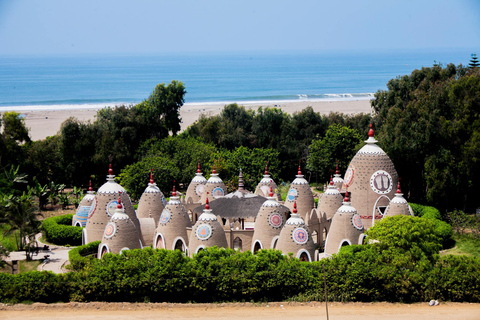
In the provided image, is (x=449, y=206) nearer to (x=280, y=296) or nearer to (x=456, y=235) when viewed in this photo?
(x=456, y=235)

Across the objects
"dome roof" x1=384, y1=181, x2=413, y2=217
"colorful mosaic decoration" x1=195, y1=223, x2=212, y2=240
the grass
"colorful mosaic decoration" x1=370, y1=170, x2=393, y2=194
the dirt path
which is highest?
"colorful mosaic decoration" x1=370, y1=170, x2=393, y2=194

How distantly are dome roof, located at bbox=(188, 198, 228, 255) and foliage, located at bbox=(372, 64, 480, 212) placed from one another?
20253mm

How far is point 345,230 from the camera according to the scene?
37.7 metres

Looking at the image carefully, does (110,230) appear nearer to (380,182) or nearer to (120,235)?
(120,235)

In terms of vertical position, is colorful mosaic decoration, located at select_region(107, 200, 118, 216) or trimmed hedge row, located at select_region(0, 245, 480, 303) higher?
colorful mosaic decoration, located at select_region(107, 200, 118, 216)

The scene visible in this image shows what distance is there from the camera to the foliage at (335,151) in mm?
60844

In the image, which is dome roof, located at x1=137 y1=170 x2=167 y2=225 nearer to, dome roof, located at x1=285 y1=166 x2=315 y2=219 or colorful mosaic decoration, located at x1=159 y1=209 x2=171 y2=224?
colorful mosaic decoration, located at x1=159 y1=209 x2=171 y2=224

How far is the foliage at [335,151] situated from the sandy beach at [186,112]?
1992 inches

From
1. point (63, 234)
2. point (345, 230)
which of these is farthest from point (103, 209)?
point (345, 230)

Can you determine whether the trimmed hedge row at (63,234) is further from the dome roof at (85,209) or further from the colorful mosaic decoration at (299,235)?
the colorful mosaic decoration at (299,235)

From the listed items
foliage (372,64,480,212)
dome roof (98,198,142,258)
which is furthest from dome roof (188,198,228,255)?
foliage (372,64,480,212)

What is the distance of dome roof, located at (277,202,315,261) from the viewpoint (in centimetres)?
3584

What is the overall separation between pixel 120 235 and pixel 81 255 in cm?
424

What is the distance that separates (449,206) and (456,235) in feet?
20.7
